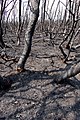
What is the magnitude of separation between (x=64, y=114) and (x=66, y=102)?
1.37 ft

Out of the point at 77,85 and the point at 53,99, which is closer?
the point at 53,99

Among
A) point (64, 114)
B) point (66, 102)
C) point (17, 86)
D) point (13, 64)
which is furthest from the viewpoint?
point (13, 64)

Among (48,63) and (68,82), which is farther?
(48,63)

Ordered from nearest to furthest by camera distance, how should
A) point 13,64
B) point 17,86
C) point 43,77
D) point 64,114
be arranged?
point 64,114
point 17,86
point 43,77
point 13,64

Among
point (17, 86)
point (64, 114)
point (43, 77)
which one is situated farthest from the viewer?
point (43, 77)

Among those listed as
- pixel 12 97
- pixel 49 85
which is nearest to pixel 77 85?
pixel 49 85

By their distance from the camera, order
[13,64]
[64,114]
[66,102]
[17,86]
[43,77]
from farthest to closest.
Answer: [13,64] < [43,77] < [17,86] < [66,102] < [64,114]

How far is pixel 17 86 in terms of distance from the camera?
5.02 m

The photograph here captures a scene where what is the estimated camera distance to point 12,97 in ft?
15.1

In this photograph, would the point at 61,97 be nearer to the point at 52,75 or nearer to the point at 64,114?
the point at 64,114

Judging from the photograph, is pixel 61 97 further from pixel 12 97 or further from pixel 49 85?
pixel 12 97

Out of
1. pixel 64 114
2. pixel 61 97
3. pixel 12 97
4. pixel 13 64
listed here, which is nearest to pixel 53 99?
pixel 61 97

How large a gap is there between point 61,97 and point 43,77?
917 millimetres

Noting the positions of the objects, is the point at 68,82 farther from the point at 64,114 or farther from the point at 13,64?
the point at 13,64
